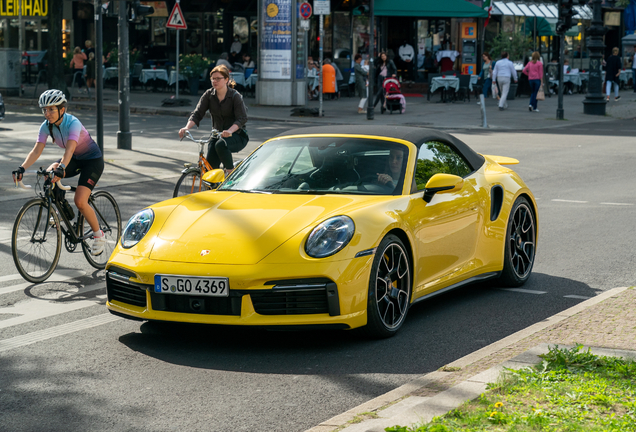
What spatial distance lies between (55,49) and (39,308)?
24736 mm

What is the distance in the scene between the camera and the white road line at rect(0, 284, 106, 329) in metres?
6.47

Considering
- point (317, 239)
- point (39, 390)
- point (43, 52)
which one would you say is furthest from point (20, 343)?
point (43, 52)

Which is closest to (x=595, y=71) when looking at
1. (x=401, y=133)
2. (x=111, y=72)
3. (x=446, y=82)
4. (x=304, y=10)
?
(x=446, y=82)

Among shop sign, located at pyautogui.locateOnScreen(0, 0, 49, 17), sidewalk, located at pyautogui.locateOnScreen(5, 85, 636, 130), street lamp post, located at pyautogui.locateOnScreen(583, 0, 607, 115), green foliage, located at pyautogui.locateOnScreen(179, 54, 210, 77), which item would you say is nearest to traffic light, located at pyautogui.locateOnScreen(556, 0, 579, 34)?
street lamp post, located at pyautogui.locateOnScreen(583, 0, 607, 115)

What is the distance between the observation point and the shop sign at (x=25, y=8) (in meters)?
35.1

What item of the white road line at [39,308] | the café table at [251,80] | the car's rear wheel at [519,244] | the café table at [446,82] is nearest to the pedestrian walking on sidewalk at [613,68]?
the café table at [446,82]

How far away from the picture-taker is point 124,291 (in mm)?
5852

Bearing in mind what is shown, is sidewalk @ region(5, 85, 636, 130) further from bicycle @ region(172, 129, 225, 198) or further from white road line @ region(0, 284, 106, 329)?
white road line @ region(0, 284, 106, 329)

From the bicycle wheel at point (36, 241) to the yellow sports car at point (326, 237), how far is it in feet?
5.63

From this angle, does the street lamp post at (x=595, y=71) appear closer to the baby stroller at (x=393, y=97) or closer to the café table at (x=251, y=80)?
the baby stroller at (x=393, y=97)

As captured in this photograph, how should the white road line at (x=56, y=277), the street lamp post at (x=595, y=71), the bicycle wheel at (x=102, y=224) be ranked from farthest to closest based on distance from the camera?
the street lamp post at (x=595, y=71), the bicycle wheel at (x=102, y=224), the white road line at (x=56, y=277)

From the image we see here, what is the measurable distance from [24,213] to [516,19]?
41.1 m

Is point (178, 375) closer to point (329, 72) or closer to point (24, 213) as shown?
point (24, 213)

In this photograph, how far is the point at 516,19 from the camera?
45.6m
